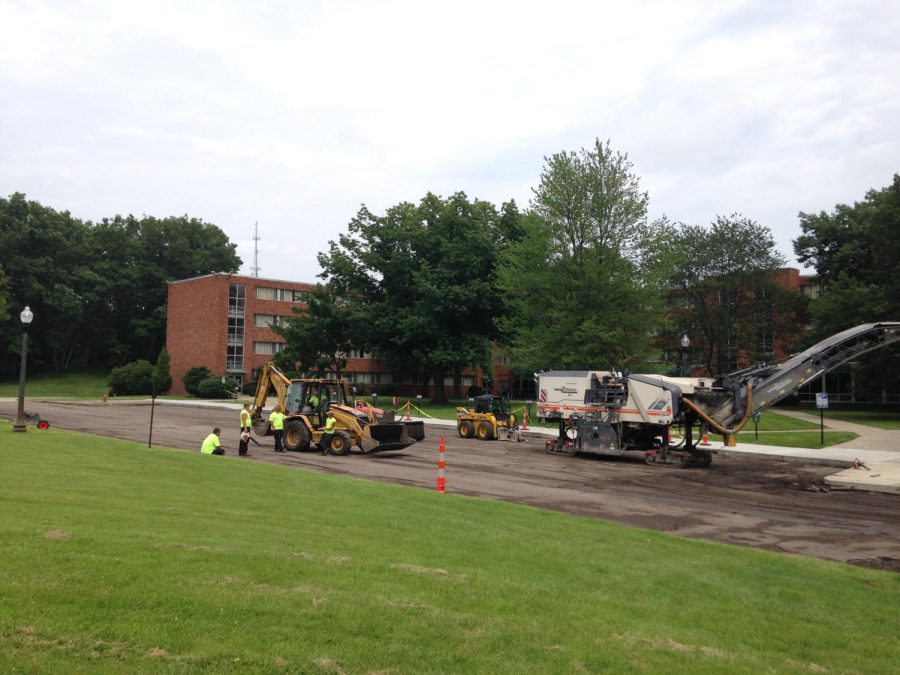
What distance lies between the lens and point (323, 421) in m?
25.4

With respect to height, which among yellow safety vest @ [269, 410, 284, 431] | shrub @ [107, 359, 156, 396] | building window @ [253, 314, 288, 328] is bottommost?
yellow safety vest @ [269, 410, 284, 431]

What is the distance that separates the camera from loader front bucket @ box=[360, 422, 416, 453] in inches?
934

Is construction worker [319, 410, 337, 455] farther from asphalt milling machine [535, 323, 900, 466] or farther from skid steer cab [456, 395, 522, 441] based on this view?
skid steer cab [456, 395, 522, 441]

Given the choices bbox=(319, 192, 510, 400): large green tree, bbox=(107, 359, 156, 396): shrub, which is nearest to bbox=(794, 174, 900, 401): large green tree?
bbox=(319, 192, 510, 400): large green tree

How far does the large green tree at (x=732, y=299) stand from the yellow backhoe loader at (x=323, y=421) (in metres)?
47.6

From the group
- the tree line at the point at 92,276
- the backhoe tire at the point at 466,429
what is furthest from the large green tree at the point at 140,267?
the backhoe tire at the point at 466,429

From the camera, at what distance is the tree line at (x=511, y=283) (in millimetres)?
45000

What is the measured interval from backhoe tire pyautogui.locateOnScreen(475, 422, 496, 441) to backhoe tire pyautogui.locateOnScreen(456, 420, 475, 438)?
451 mm

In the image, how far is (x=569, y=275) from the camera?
147 ft

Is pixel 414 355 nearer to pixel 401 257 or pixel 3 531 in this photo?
pixel 401 257

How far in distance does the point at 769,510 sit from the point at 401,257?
160ft

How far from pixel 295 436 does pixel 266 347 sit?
172 ft

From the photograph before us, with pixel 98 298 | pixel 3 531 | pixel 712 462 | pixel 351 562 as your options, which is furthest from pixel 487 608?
pixel 98 298

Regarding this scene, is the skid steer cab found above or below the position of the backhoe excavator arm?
below
